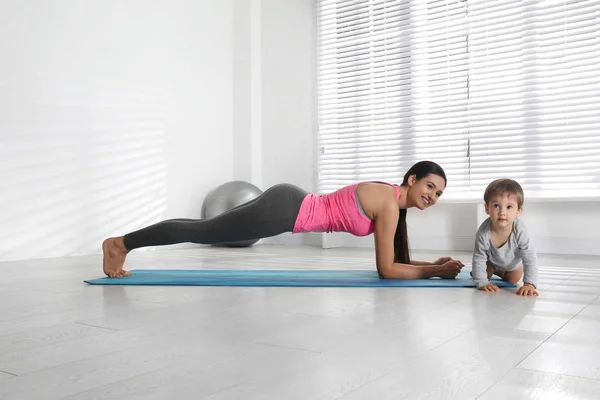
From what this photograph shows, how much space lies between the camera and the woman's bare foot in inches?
102

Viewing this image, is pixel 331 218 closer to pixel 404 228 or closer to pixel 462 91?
pixel 404 228

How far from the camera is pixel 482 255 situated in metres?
2.26

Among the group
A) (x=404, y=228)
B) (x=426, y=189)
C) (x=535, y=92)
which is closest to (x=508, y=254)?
(x=426, y=189)

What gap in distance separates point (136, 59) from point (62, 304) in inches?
122

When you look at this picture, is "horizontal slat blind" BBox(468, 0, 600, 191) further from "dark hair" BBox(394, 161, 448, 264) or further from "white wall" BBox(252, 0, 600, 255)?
"dark hair" BBox(394, 161, 448, 264)

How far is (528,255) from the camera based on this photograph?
218 cm

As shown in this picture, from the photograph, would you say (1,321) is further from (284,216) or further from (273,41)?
(273,41)

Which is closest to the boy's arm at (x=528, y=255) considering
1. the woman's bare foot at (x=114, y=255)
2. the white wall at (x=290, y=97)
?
Answer: the woman's bare foot at (x=114, y=255)

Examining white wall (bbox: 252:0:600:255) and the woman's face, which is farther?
white wall (bbox: 252:0:600:255)

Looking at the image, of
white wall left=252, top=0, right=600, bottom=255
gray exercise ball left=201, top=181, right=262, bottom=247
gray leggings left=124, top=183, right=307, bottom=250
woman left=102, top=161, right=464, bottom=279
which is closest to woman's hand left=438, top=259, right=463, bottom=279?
woman left=102, top=161, right=464, bottom=279

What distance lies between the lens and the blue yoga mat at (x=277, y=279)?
244 cm

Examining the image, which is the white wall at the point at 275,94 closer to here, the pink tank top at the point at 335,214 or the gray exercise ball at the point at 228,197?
the gray exercise ball at the point at 228,197

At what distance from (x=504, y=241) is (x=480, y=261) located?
12 cm

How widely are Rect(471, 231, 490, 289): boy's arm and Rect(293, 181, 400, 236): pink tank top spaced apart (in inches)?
16.5
